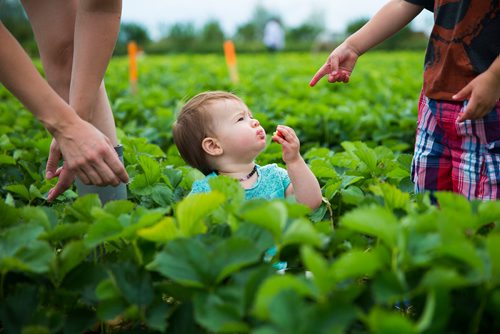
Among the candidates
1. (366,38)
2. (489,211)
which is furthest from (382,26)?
(489,211)

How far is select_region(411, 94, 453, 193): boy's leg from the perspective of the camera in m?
2.51

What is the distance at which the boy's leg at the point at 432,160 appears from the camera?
2.51m

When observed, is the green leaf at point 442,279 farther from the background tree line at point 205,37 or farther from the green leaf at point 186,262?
the background tree line at point 205,37

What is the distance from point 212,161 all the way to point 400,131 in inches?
90.6

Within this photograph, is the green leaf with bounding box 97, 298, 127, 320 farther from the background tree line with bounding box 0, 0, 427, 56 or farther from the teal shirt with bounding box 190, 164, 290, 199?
the background tree line with bounding box 0, 0, 427, 56

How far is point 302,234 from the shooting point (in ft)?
4.55

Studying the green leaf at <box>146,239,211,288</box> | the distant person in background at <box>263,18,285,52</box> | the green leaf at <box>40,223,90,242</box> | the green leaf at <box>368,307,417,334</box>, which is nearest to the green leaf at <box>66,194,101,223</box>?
the green leaf at <box>40,223,90,242</box>

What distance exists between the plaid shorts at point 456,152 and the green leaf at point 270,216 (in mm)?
1192

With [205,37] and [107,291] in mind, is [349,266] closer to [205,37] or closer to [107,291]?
[107,291]

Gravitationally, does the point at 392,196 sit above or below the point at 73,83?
below

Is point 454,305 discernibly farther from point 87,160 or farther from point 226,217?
point 87,160

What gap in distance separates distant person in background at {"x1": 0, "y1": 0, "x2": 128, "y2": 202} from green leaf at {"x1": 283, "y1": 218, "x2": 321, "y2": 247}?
0.78 m

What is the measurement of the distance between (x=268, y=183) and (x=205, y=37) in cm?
4764

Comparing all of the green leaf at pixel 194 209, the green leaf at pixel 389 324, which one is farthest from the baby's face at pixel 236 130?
the green leaf at pixel 389 324
